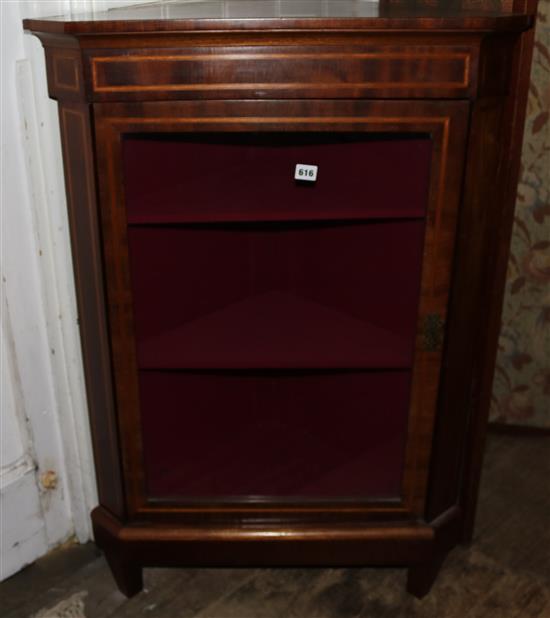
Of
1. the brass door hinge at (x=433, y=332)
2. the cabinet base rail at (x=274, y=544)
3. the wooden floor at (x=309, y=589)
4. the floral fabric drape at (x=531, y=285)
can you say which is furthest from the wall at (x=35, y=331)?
the floral fabric drape at (x=531, y=285)

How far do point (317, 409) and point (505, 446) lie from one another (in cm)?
72

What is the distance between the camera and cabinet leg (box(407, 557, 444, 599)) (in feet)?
4.84

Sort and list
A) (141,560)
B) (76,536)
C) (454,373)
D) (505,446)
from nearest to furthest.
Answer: (454,373)
(141,560)
(76,536)
(505,446)

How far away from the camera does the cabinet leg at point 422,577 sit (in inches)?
58.1

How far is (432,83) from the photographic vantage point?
109 cm

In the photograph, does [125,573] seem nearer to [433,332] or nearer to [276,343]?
[276,343]

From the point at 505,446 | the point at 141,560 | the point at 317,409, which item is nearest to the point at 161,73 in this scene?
the point at 317,409

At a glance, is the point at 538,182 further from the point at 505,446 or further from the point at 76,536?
the point at 76,536

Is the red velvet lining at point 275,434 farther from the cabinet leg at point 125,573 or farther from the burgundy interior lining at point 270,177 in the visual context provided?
the burgundy interior lining at point 270,177

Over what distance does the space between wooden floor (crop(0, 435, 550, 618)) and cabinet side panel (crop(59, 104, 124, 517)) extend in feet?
0.72

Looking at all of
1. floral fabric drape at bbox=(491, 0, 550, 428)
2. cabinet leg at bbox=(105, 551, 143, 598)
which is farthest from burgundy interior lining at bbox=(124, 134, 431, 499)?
A: floral fabric drape at bbox=(491, 0, 550, 428)

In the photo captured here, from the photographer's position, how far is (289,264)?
5.07ft

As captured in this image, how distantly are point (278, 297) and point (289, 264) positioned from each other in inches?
2.9

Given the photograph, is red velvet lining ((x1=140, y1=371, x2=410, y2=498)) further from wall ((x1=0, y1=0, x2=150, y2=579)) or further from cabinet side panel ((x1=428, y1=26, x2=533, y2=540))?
wall ((x1=0, y1=0, x2=150, y2=579))
